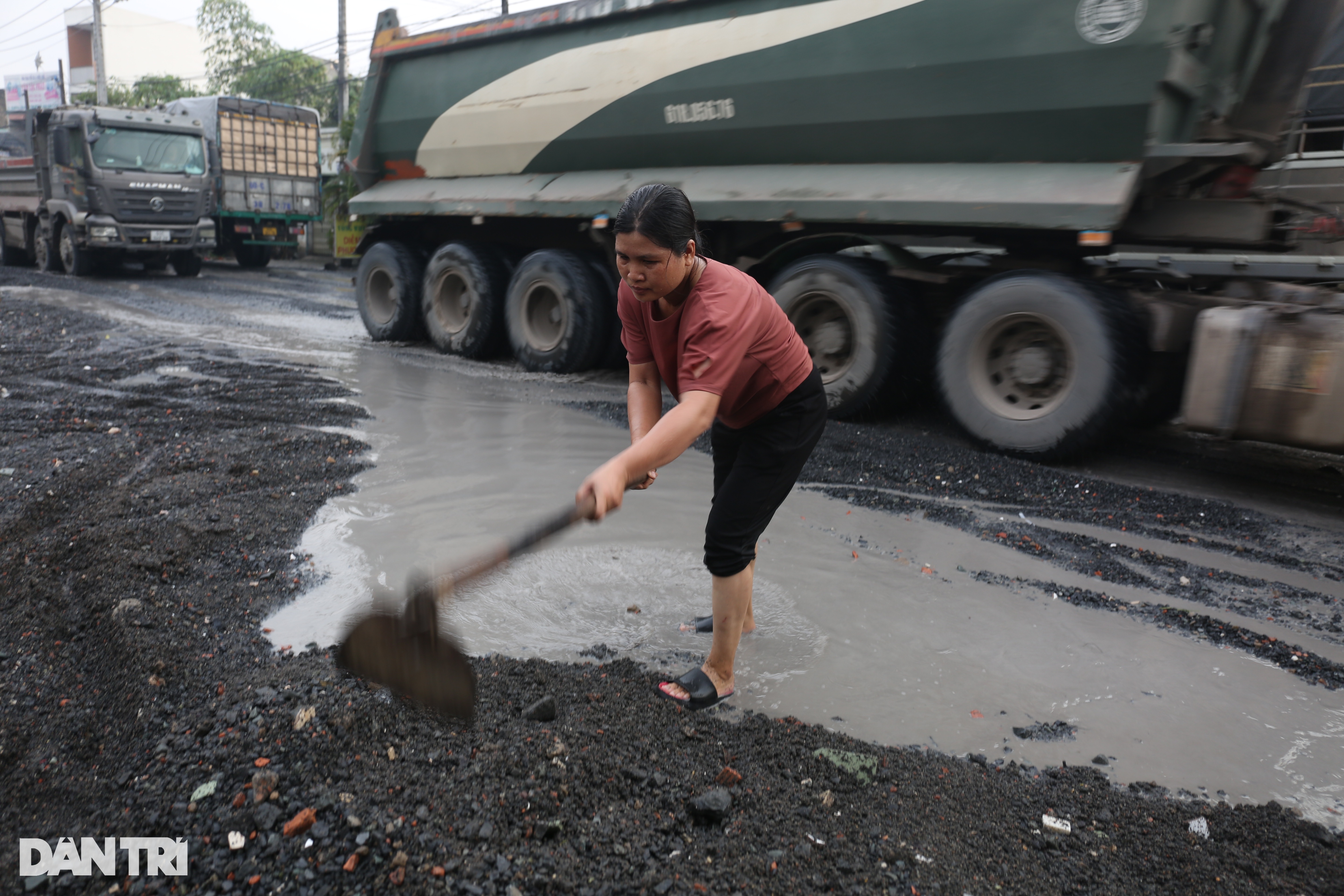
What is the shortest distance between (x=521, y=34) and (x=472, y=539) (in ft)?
19.6

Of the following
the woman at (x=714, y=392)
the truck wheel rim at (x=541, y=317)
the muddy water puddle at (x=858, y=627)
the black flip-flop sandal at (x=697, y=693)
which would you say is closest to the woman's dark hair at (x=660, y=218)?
the woman at (x=714, y=392)

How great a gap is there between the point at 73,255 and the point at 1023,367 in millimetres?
15465

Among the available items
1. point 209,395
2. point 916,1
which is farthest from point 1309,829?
point 209,395

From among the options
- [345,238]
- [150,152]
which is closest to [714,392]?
[150,152]

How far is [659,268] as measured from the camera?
2.27 meters

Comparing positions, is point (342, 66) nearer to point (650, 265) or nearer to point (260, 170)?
point (260, 170)

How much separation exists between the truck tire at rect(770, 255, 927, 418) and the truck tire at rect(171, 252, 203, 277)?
13.6 metres

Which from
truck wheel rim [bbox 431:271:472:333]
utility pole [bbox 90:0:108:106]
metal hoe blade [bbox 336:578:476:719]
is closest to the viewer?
metal hoe blade [bbox 336:578:476:719]

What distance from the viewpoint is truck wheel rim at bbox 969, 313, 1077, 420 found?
5.36 metres

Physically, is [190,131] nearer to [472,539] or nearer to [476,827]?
[472,539]

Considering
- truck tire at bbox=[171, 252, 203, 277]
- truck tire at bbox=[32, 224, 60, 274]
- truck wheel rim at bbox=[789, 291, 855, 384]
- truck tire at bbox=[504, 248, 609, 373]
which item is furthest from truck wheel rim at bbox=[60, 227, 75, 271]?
truck wheel rim at bbox=[789, 291, 855, 384]

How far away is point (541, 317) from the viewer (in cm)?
864

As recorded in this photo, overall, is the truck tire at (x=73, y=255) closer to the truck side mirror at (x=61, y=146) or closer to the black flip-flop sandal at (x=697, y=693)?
the truck side mirror at (x=61, y=146)

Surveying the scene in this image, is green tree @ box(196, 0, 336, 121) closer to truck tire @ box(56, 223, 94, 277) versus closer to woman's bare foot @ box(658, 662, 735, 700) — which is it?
truck tire @ box(56, 223, 94, 277)
